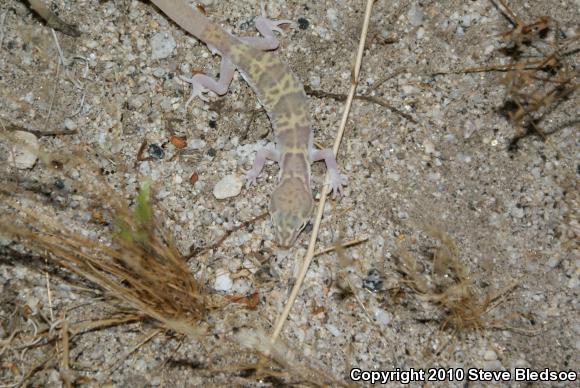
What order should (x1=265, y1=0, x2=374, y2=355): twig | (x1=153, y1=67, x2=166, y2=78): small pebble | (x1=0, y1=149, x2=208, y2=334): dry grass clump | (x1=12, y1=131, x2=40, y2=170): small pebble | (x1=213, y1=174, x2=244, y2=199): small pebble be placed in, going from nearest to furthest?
(x1=0, y1=149, x2=208, y2=334): dry grass clump, (x1=265, y1=0, x2=374, y2=355): twig, (x1=12, y1=131, x2=40, y2=170): small pebble, (x1=213, y1=174, x2=244, y2=199): small pebble, (x1=153, y1=67, x2=166, y2=78): small pebble

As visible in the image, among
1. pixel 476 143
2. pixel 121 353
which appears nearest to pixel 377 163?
pixel 476 143

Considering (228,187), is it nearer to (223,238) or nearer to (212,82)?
(223,238)

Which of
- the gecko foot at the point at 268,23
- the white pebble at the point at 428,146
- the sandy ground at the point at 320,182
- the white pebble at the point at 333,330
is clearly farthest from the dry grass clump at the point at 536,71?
the white pebble at the point at 333,330

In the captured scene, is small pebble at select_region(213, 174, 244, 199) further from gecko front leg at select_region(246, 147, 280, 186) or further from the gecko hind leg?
the gecko hind leg

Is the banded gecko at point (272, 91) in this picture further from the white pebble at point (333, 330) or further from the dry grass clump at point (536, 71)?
the dry grass clump at point (536, 71)

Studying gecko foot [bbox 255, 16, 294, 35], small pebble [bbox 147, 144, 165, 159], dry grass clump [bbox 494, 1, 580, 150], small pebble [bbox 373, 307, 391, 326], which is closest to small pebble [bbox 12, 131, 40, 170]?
small pebble [bbox 147, 144, 165, 159]

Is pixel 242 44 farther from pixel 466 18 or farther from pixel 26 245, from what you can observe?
pixel 26 245

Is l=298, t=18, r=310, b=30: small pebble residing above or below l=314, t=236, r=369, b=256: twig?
above

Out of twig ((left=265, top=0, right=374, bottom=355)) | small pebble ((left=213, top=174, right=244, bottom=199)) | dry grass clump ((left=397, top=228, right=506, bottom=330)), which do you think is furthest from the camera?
small pebble ((left=213, top=174, right=244, bottom=199))
